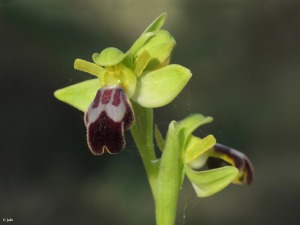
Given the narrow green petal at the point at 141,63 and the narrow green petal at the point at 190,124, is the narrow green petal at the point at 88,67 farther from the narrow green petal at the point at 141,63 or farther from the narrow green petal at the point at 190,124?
the narrow green petal at the point at 190,124

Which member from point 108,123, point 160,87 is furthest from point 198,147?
point 108,123

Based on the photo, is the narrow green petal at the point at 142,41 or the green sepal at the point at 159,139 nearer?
the narrow green petal at the point at 142,41

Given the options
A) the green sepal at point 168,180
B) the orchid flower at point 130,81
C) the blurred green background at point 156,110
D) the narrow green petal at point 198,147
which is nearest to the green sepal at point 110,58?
the orchid flower at point 130,81

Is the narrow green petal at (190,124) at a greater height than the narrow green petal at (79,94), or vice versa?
the narrow green petal at (79,94)

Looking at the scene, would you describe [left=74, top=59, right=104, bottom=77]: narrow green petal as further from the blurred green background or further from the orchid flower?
the blurred green background

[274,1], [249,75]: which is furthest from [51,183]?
[274,1]

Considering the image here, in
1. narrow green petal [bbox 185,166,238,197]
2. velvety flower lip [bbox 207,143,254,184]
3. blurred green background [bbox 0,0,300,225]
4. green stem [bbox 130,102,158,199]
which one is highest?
blurred green background [bbox 0,0,300,225]

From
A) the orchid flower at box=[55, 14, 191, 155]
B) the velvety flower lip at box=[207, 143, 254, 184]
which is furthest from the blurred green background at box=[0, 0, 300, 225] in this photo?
the orchid flower at box=[55, 14, 191, 155]
